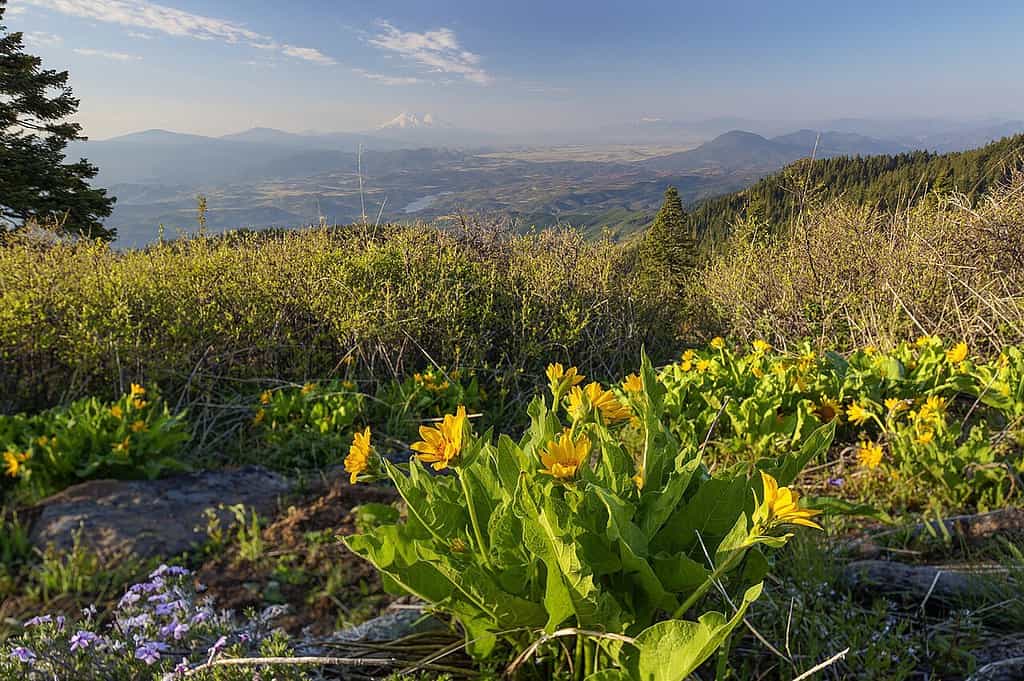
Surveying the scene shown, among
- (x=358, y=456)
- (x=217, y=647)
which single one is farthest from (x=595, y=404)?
(x=217, y=647)

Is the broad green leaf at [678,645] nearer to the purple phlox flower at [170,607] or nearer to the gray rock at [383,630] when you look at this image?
the gray rock at [383,630]

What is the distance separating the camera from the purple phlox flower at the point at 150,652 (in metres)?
1.30

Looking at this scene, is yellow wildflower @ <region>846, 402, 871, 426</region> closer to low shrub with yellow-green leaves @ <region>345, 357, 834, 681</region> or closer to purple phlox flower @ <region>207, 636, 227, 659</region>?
low shrub with yellow-green leaves @ <region>345, 357, 834, 681</region>

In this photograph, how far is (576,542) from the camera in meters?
1.14

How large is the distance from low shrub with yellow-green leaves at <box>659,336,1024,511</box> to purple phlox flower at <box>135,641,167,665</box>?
2.07 meters

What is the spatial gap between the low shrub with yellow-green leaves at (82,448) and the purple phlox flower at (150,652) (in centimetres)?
160

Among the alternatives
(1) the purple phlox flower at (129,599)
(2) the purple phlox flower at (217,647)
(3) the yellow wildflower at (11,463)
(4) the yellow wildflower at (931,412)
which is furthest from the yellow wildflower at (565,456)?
(3) the yellow wildflower at (11,463)

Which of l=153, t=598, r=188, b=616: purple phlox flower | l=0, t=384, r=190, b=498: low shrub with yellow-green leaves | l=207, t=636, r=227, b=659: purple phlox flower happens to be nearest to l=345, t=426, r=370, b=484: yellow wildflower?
l=207, t=636, r=227, b=659: purple phlox flower

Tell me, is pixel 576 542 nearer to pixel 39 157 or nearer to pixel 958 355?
pixel 958 355

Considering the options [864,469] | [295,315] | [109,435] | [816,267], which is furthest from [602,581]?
[816,267]

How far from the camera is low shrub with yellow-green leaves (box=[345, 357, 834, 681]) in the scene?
1.06m

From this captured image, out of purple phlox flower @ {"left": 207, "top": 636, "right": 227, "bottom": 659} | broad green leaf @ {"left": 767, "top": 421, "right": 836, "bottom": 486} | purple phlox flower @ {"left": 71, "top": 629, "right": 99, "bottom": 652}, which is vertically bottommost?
purple phlox flower @ {"left": 71, "top": 629, "right": 99, "bottom": 652}

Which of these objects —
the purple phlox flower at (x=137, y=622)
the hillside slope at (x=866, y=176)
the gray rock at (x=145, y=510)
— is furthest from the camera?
the hillside slope at (x=866, y=176)

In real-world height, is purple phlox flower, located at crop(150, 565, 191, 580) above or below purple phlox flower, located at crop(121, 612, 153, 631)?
below
